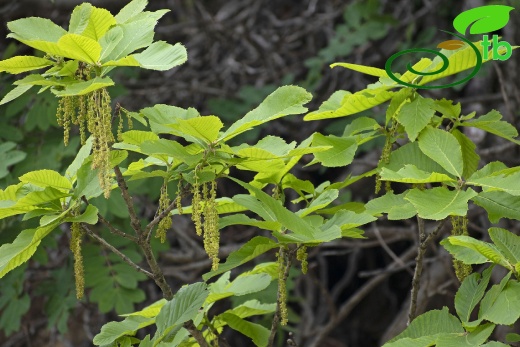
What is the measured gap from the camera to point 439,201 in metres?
1.28

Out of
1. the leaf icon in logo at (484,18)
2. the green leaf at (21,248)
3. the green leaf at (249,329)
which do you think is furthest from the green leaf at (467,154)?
the green leaf at (21,248)

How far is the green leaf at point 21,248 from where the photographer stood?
1280 millimetres

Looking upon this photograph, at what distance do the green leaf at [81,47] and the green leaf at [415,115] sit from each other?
0.52 meters

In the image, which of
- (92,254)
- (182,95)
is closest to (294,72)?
(182,95)

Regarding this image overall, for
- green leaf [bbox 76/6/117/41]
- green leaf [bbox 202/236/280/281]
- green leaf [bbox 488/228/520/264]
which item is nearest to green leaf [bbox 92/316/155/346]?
green leaf [bbox 202/236/280/281]

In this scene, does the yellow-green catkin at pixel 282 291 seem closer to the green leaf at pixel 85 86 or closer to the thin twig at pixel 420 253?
the thin twig at pixel 420 253

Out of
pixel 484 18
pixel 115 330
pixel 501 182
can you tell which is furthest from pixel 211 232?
pixel 484 18

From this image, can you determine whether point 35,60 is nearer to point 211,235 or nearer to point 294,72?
point 211,235

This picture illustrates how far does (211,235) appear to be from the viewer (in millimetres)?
1234

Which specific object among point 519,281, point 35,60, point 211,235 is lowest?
point 519,281

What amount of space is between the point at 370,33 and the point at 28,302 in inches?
65.5

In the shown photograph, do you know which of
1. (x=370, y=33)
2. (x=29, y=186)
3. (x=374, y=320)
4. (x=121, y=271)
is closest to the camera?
(x=29, y=186)

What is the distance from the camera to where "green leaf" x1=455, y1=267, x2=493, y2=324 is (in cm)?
130

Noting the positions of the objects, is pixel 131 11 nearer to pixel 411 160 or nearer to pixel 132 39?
pixel 132 39
